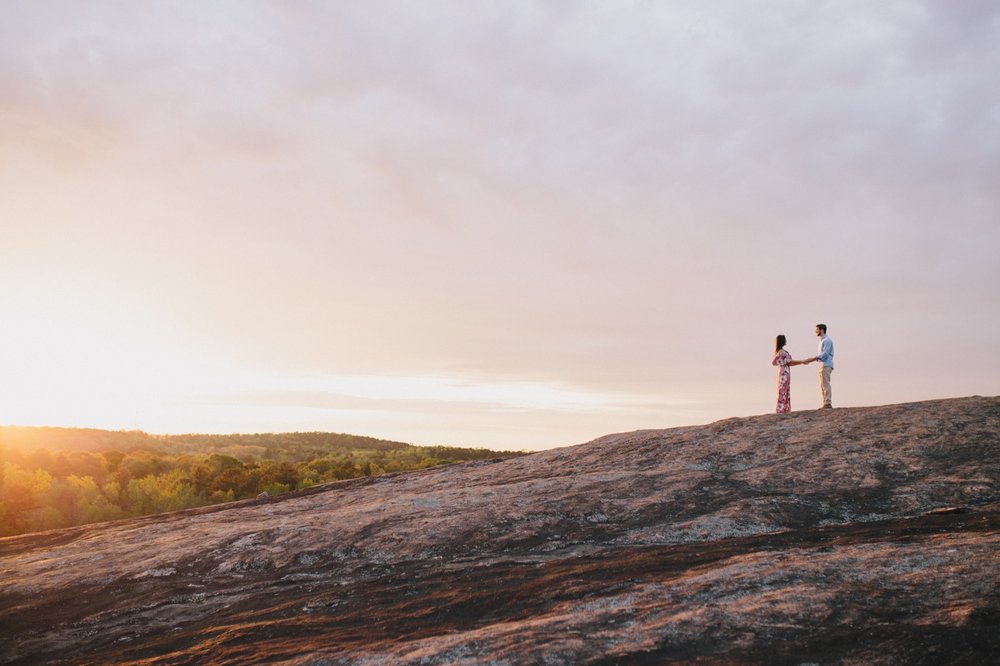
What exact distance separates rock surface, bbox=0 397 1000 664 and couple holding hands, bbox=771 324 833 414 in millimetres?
4557

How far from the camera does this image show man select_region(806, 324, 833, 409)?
17406 millimetres

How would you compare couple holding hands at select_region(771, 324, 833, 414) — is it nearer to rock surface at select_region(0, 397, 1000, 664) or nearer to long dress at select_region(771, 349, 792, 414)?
long dress at select_region(771, 349, 792, 414)

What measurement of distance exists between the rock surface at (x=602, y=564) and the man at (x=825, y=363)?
4514 millimetres

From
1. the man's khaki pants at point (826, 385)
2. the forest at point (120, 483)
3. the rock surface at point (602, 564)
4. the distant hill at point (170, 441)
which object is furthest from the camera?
the distant hill at point (170, 441)

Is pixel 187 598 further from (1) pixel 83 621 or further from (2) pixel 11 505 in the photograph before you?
(2) pixel 11 505

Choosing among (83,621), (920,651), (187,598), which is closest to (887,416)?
(920,651)

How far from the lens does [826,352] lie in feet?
57.5

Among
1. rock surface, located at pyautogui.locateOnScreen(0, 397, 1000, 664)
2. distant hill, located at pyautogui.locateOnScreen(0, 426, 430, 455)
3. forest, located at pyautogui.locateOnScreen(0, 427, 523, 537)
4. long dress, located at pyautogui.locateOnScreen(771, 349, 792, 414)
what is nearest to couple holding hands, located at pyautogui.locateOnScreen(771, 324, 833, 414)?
long dress, located at pyautogui.locateOnScreen(771, 349, 792, 414)

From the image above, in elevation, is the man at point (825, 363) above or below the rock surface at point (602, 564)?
above

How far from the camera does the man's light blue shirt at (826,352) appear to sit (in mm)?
17453

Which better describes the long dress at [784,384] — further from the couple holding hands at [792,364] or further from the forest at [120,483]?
the forest at [120,483]

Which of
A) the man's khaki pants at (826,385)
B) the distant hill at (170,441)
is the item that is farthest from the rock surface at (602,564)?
the distant hill at (170,441)

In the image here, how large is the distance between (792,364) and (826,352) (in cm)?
125

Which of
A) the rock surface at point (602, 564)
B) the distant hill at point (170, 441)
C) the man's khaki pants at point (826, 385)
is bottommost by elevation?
the distant hill at point (170, 441)
